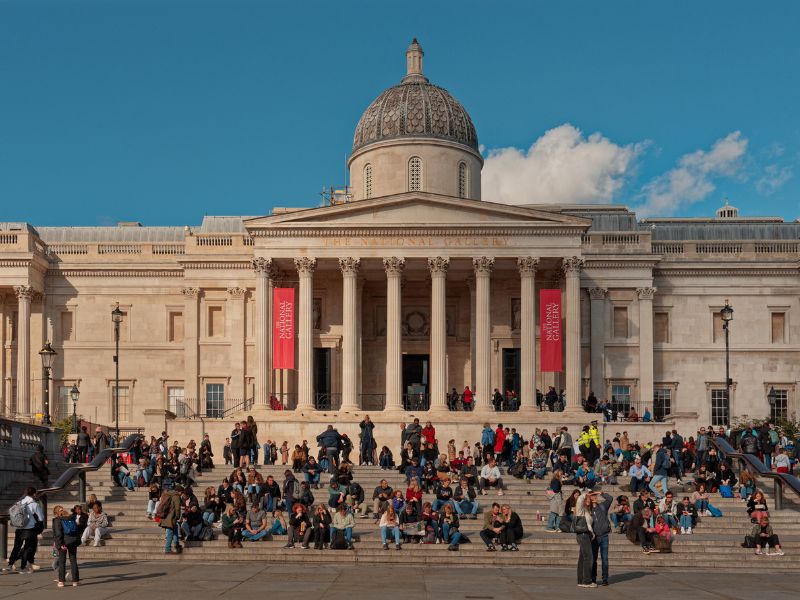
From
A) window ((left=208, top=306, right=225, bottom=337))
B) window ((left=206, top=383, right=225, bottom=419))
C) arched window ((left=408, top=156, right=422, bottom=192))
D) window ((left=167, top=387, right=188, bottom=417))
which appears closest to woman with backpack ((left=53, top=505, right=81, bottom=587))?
window ((left=206, top=383, right=225, bottom=419))

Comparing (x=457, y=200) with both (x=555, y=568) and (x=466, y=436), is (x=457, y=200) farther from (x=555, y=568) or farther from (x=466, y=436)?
(x=555, y=568)

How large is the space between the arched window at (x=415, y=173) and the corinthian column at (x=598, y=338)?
1031 cm

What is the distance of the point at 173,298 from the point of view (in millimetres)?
59656

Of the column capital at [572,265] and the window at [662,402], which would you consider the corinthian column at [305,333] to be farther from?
the window at [662,402]

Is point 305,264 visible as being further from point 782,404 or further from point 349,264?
point 782,404

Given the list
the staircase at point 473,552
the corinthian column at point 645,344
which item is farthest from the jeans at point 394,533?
the corinthian column at point 645,344

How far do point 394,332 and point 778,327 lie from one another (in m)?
21.7

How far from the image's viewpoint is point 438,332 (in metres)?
49.5

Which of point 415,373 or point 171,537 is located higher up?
point 415,373

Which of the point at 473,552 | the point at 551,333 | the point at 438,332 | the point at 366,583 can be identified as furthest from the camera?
the point at 438,332

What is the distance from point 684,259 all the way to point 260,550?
36654mm

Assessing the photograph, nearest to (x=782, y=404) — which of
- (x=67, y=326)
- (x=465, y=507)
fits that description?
(x=465, y=507)

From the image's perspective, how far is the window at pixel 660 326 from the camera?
190 feet

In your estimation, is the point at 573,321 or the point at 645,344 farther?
the point at 645,344
